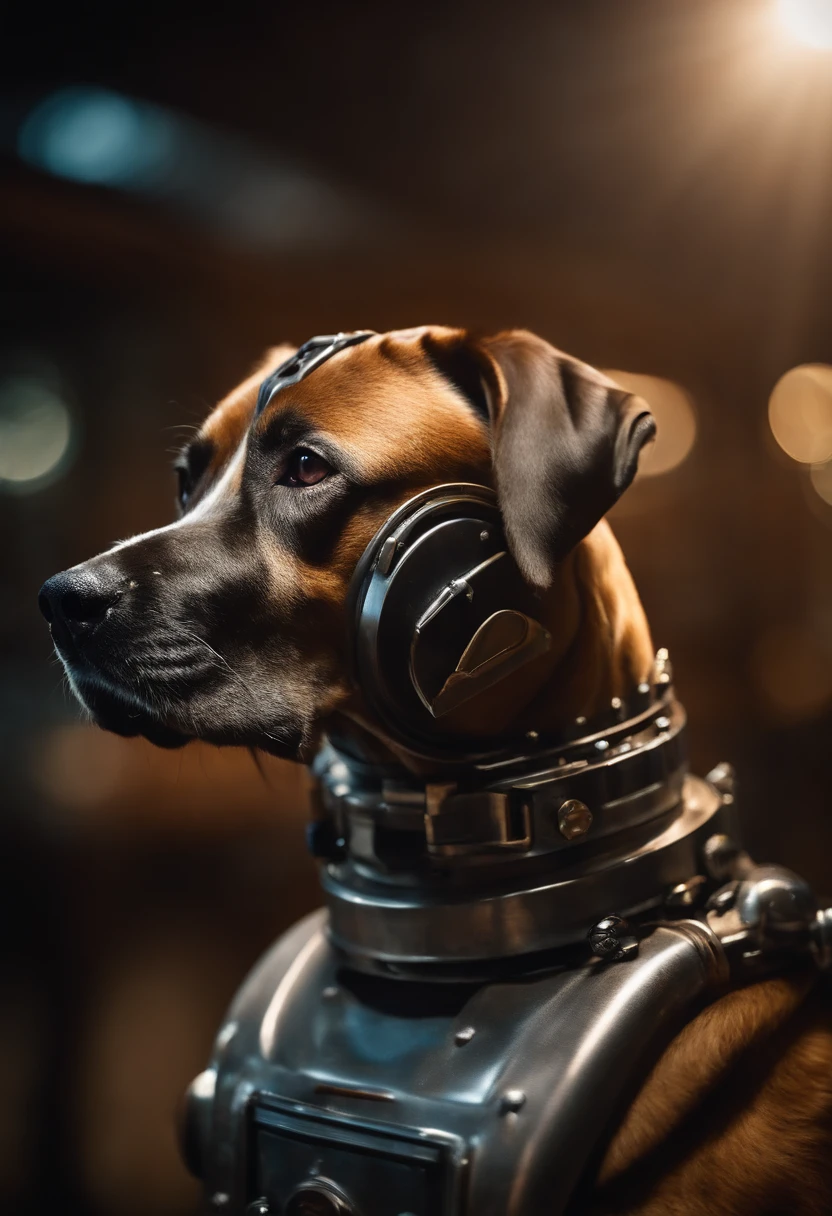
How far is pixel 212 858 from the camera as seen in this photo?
147 centimetres

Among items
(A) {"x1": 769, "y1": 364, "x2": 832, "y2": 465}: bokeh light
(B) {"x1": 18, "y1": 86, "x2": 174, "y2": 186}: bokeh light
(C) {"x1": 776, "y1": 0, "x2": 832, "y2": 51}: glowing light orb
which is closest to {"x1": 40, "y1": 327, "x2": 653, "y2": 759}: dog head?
(A) {"x1": 769, "y1": 364, "x2": 832, "y2": 465}: bokeh light

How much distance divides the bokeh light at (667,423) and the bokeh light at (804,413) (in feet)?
0.33

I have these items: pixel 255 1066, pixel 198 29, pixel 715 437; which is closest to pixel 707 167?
pixel 715 437

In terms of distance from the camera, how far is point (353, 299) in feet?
4.00

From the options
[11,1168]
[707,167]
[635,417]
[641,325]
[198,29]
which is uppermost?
[198,29]

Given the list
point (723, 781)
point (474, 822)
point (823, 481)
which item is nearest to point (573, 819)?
point (474, 822)

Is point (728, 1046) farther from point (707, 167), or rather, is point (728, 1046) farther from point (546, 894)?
point (707, 167)

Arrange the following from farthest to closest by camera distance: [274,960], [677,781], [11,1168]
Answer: [11,1168]
[274,960]
[677,781]

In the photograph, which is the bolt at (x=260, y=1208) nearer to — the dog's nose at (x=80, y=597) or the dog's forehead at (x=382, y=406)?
the dog's nose at (x=80, y=597)

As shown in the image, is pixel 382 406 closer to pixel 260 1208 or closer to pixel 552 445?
pixel 552 445

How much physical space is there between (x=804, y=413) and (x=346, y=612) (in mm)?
647

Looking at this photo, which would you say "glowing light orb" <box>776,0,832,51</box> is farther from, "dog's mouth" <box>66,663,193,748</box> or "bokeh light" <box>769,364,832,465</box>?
"dog's mouth" <box>66,663,193,748</box>

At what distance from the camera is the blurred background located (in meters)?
1.12

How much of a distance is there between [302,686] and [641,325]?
62cm
